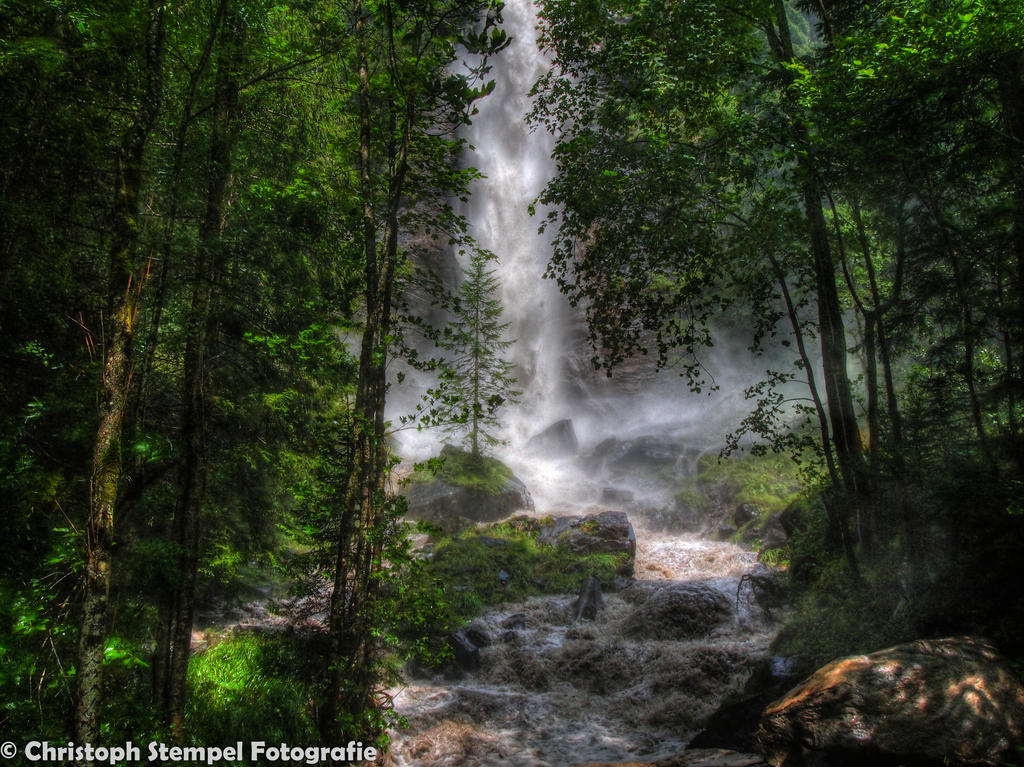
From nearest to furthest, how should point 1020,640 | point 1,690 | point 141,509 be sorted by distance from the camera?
point 1,690 → point 1020,640 → point 141,509

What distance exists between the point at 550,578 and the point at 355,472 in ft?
39.9

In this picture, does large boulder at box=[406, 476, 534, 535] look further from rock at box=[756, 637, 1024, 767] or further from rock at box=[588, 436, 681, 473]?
rock at box=[756, 637, 1024, 767]

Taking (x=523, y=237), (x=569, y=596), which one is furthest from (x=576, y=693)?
(x=523, y=237)

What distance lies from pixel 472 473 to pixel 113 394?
20.0 metres

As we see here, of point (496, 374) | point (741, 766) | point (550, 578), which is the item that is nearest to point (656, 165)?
point (741, 766)

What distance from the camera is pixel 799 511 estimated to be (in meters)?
13.4

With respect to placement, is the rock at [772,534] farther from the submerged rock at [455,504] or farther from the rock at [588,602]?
the submerged rock at [455,504]

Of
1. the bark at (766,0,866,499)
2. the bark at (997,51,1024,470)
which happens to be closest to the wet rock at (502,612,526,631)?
the bark at (766,0,866,499)

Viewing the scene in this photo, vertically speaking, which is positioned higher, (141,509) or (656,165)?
(656,165)

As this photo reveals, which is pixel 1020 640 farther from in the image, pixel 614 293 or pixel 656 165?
pixel 656 165

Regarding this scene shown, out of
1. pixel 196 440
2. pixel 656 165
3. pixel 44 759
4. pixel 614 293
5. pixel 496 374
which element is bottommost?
pixel 44 759

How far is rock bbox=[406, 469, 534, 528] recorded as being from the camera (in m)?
21.3

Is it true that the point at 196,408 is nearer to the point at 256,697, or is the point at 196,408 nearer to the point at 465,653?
the point at 256,697

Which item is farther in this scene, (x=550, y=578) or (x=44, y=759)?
(x=550, y=578)
